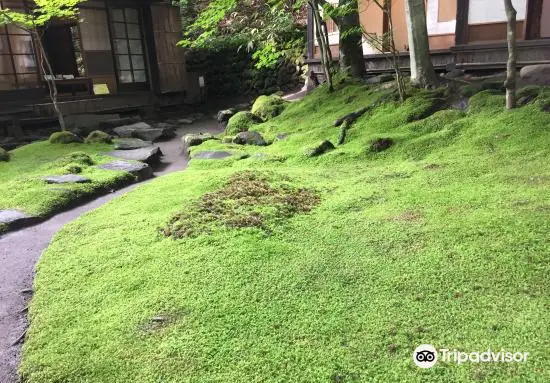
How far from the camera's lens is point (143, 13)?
54.5 feet

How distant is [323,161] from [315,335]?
443cm

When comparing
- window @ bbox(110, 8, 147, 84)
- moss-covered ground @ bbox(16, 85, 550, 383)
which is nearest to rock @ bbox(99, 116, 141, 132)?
window @ bbox(110, 8, 147, 84)

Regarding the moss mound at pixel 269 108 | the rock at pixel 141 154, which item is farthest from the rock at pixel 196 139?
the moss mound at pixel 269 108

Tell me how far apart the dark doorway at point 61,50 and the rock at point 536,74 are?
13777mm

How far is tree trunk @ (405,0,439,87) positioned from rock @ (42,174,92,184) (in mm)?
5980

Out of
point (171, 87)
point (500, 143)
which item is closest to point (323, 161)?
point (500, 143)

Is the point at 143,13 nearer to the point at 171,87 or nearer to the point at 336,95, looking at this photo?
the point at 171,87

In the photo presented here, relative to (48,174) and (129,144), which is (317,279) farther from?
(129,144)

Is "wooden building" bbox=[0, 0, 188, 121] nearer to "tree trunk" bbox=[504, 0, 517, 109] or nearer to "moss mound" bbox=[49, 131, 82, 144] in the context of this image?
"moss mound" bbox=[49, 131, 82, 144]

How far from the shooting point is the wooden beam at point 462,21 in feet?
31.9

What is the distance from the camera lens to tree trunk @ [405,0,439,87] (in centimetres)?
804

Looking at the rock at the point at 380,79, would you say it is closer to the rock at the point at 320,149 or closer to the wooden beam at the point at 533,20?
the wooden beam at the point at 533,20

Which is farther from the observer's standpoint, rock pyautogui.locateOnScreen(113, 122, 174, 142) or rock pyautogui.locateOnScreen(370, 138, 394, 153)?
rock pyautogui.locateOnScreen(113, 122, 174, 142)

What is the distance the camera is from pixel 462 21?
977 cm
